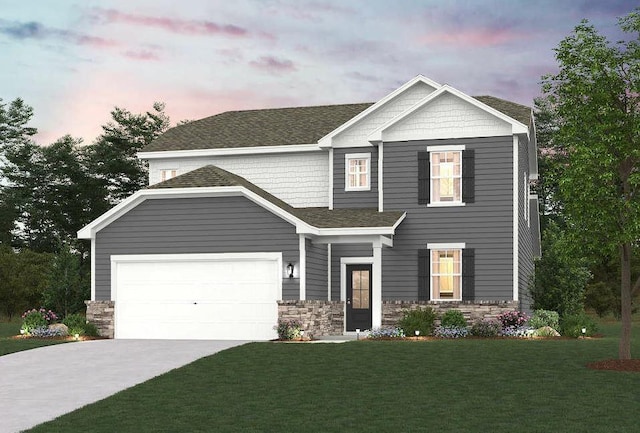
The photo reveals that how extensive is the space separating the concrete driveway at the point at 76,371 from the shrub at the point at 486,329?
733 centimetres

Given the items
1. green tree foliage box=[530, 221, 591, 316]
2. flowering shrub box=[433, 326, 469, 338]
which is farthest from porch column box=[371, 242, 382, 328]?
green tree foliage box=[530, 221, 591, 316]

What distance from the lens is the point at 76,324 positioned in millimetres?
28062

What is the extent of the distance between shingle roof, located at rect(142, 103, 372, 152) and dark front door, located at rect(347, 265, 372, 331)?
4847 mm

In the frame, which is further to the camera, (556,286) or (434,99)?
(556,286)

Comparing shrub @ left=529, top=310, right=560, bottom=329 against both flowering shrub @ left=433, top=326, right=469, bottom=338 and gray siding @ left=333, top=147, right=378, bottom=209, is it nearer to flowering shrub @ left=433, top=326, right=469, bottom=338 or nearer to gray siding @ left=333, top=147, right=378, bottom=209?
flowering shrub @ left=433, top=326, right=469, bottom=338

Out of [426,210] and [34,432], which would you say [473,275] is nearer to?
[426,210]

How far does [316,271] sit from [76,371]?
10678 millimetres

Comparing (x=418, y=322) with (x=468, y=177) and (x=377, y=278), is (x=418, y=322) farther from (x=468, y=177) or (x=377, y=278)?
(x=468, y=177)

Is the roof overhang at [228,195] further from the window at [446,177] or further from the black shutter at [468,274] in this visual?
the black shutter at [468,274]

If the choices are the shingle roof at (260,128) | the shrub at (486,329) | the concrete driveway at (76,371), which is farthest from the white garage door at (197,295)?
the shingle roof at (260,128)

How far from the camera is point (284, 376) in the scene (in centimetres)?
1772

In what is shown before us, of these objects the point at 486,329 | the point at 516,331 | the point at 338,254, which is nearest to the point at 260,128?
the point at 338,254

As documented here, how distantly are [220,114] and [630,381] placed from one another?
2422 cm

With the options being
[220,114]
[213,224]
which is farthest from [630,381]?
[220,114]
